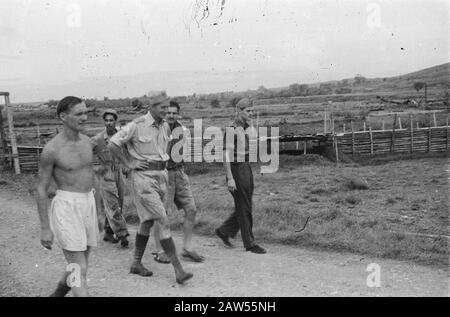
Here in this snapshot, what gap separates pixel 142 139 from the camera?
5016mm

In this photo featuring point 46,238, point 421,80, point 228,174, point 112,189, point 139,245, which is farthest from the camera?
point 421,80

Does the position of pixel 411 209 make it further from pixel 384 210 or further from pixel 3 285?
pixel 3 285

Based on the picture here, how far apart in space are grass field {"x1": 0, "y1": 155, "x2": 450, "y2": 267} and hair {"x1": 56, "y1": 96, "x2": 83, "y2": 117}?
3.60 meters

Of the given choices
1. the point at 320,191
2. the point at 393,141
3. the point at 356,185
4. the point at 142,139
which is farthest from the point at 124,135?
the point at 393,141

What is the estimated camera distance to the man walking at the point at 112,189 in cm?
659

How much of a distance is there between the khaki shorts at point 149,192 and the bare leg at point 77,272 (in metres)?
1.01

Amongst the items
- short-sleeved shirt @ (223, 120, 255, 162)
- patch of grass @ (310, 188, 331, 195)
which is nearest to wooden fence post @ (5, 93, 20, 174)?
patch of grass @ (310, 188, 331, 195)

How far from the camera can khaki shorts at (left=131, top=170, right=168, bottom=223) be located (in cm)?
498

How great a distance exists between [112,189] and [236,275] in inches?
95.7

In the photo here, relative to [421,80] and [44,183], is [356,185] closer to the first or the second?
[44,183]

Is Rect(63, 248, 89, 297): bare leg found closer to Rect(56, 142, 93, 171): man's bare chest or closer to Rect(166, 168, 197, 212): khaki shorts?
Rect(56, 142, 93, 171): man's bare chest

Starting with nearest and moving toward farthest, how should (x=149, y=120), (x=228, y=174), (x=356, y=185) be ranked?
(x=149, y=120) < (x=228, y=174) < (x=356, y=185)

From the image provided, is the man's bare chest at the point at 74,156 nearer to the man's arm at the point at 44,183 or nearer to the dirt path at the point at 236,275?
the man's arm at the point at 44,183
